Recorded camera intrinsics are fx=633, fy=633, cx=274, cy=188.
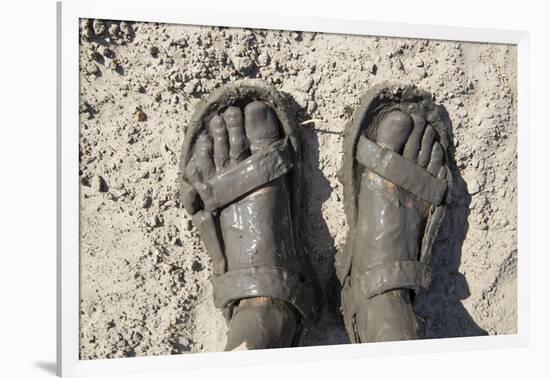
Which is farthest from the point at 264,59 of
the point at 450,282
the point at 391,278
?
the point at 450,282

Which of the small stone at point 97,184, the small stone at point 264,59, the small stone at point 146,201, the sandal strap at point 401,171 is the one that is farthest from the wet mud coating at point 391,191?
the small stone at point 97,184

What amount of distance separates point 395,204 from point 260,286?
0.40 meters

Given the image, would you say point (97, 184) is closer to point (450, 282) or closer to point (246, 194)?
point (246, 194)

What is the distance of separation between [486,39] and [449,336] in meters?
0.74

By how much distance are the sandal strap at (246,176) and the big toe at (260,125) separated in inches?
1.0

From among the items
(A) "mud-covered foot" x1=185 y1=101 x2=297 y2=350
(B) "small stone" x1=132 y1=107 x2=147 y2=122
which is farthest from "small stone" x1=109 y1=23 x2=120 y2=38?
(A) "mud-covered foot" x1=185 y1=101 x2=297 y2=350

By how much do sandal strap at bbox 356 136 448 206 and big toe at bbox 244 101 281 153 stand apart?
216mm

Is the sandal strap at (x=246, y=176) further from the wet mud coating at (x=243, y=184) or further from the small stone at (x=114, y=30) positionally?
the small stone at (x=114, y=30)

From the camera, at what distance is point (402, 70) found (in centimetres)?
154

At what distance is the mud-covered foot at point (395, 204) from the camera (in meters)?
1.53

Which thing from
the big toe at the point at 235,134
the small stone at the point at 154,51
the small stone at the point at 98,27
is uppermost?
the small stone at the point at 98,27

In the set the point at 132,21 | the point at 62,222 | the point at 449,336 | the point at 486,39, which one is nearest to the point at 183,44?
the point at 132,21

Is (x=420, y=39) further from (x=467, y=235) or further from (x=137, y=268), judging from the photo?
(x=137, y=268)

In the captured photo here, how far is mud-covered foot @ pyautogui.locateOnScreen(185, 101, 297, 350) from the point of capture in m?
1.46
